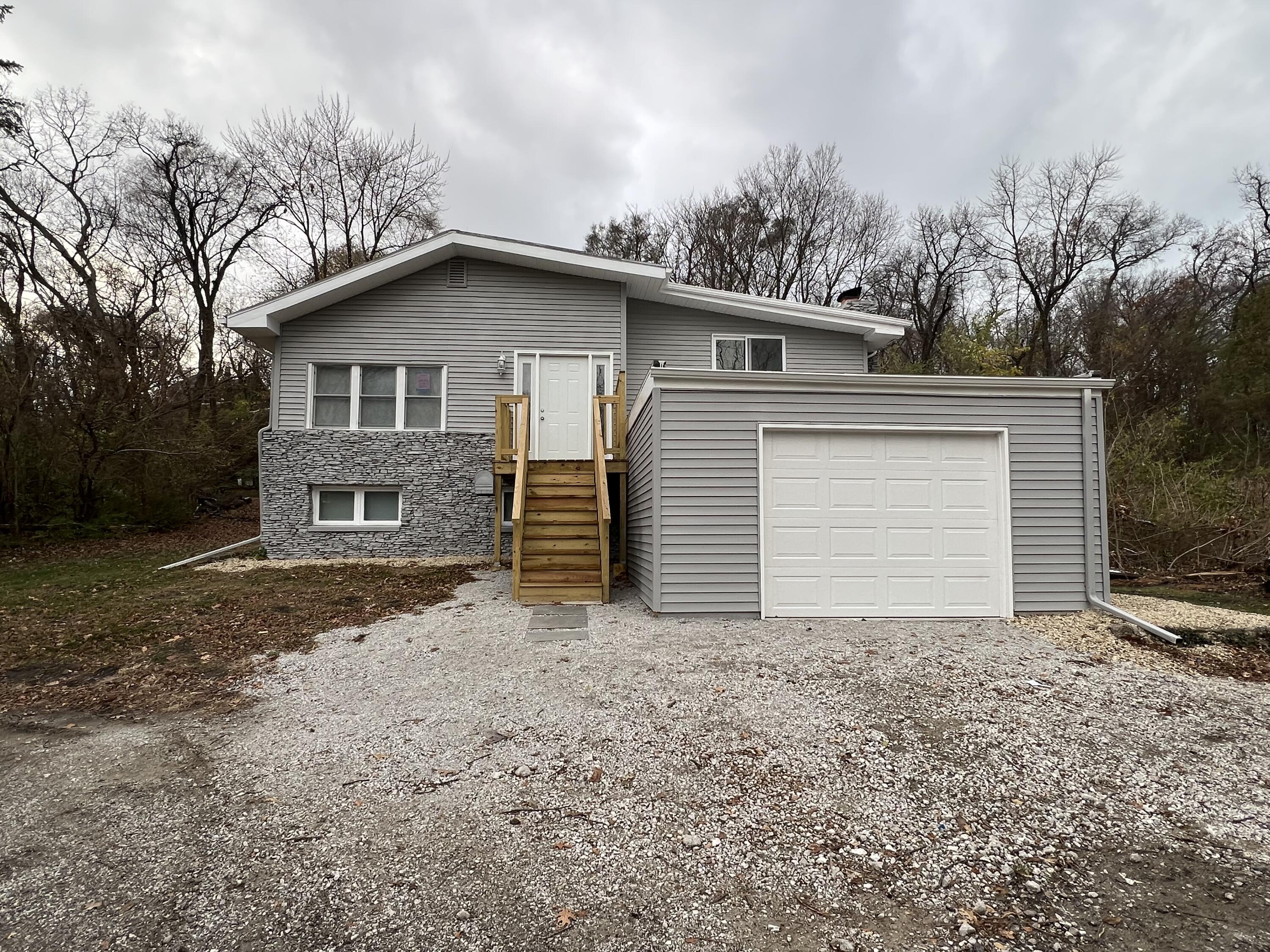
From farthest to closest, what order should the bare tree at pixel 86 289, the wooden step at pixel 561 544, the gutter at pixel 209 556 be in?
the bare tree at pixel 86 289 → the gutter at pixel 209 556 → the wooden step at pixel 561 544

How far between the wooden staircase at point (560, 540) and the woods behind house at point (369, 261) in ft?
25.1

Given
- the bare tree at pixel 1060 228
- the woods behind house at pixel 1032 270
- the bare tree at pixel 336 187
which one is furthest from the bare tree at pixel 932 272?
the bare tree at pixel 336 187

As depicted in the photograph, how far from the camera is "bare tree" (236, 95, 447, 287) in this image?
18062mm

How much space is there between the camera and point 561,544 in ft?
24.2

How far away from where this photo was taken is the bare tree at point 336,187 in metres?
18.1

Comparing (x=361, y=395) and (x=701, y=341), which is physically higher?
(x=701, y=341)

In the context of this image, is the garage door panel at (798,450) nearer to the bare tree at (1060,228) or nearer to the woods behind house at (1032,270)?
the woods behind house at (1032,270)

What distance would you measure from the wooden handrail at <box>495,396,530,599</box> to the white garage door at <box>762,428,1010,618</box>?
279cm

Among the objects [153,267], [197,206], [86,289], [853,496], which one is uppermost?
[197,206]

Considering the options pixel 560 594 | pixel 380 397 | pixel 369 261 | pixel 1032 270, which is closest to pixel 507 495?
pixel 380 397

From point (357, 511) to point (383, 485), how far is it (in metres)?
0.65

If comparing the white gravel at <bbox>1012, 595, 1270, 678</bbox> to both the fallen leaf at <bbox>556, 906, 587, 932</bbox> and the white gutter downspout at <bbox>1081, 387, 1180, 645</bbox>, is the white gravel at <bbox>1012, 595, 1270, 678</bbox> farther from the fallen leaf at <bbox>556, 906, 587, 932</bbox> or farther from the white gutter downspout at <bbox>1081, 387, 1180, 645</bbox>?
the fallen leaf at <bbox>556, 906, 587, 932</bbox>

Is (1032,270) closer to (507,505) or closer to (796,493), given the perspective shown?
(796,493)

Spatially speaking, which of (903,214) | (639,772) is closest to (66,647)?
(639,772)
